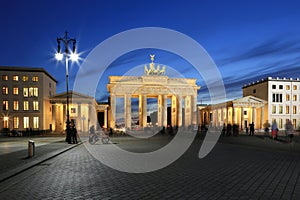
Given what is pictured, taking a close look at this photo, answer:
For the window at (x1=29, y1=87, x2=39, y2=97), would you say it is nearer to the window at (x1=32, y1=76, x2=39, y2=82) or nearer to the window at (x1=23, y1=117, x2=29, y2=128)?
the window at (x1=32, y1=76, x2=39, y2=82)

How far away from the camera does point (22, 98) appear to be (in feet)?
199

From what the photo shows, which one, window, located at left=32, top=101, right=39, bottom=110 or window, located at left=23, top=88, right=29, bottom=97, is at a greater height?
window, located at left=23, top=88, right=29, bottom=97

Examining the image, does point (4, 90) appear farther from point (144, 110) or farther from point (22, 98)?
point (144, 110)

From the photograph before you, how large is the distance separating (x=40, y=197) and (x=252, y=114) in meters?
72.7

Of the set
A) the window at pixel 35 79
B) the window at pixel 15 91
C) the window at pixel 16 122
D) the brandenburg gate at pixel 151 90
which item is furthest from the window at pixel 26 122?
the brandenburg gate at pixel 151 90

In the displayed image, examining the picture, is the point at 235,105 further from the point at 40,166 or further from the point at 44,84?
the point at 40,166

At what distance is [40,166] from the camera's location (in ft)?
39.5

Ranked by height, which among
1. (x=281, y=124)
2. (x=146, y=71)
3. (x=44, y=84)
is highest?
(x=146, y=71)

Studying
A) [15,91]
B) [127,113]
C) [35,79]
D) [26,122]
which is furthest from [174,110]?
[15,91]

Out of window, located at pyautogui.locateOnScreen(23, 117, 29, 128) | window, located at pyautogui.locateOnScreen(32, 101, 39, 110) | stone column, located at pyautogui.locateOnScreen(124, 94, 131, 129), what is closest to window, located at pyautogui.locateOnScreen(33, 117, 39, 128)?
window, located at pyautogui.locateOnScreen(23, 117, 29, 128)

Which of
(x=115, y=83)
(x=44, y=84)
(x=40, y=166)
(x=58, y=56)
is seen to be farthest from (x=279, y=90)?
(x=40, y=166)

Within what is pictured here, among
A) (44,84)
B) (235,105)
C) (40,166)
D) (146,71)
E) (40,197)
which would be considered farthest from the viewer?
(146,71)

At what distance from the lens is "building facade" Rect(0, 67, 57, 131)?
194ft

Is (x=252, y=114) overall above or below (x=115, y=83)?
below
